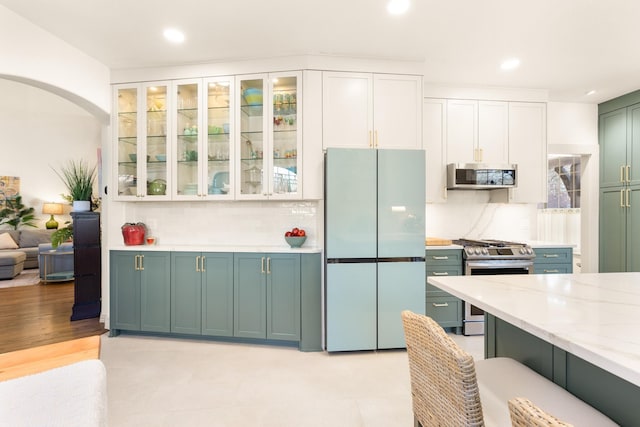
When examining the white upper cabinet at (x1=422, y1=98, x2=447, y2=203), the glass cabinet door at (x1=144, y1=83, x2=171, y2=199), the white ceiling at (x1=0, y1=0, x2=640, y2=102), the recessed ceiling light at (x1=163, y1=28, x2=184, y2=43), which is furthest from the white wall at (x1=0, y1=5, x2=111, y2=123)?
the white upper cabinet at (x1=422, y1=98, x2=447, y2=203)

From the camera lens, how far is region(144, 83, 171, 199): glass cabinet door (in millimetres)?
3525

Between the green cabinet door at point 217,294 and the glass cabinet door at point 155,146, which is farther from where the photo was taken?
the glass cabinet door at point 155,146

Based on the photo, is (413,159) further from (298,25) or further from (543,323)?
(543,323)

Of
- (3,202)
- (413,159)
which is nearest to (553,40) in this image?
(413,159)

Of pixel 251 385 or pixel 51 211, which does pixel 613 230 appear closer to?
pixel 251 385

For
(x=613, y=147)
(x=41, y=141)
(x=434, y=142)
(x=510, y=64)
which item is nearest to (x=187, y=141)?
(x=434, y=142)

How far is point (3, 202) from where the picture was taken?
720cm

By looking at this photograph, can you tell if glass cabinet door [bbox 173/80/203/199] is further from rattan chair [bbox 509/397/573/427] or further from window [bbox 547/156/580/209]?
window [bbox 547/156/580/209]

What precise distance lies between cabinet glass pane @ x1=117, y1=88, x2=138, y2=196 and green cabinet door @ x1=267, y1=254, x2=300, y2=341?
177 centimetres

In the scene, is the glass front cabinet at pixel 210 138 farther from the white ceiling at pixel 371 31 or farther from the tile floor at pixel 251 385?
the tile floor at pixel 251 385

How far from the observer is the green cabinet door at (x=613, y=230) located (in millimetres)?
4074

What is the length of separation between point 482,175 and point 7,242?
28.0 feet

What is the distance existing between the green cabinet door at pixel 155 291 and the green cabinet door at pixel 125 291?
66 millimetres

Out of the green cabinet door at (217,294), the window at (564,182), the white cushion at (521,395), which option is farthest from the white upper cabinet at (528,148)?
the green cabinet door at (217,294)
